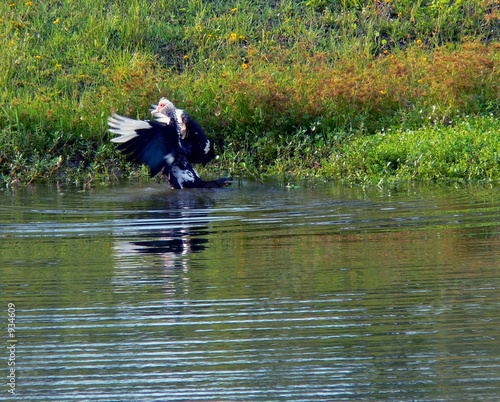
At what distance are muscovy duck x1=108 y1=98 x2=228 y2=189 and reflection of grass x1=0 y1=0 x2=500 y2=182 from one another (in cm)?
116

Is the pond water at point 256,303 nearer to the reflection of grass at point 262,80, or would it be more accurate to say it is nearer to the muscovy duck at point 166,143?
the muscovy duck at point 166,143

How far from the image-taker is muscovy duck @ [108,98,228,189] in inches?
393

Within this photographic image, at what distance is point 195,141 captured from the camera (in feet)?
33.8

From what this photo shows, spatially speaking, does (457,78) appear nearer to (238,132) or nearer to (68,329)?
(238,132)

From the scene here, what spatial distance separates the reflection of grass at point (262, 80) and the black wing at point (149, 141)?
128cm

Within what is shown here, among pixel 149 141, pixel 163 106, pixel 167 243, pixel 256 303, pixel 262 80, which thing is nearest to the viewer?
pixel 256 303

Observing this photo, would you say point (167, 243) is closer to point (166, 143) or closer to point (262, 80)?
point (166, 143)

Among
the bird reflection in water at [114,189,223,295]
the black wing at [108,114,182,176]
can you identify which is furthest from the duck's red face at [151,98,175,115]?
the bird reflection in water at [114,189,223,295]

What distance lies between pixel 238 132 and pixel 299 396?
8.00 m

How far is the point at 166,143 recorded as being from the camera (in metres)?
10.1

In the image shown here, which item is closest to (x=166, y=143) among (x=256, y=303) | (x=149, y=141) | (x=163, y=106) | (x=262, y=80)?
(x=149, y=141)

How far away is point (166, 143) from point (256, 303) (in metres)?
4.87

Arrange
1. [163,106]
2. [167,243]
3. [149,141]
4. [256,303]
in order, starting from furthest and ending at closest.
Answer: [163,106]
[149,141]
[167,243]
[256,303]

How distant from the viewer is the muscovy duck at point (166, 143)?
32.7ft
